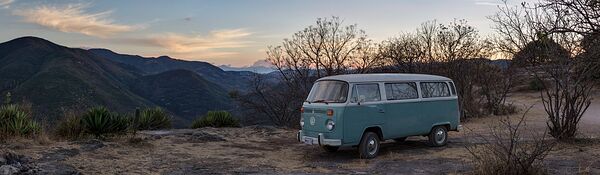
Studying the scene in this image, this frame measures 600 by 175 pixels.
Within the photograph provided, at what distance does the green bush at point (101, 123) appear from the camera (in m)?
12.5

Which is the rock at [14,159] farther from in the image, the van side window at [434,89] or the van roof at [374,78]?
the van side window at [434,89]

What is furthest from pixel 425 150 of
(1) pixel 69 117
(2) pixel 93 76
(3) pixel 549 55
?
(2) pixel 93 76

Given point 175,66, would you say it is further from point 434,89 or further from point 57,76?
point 434,89

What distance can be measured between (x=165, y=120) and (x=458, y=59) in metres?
12.7

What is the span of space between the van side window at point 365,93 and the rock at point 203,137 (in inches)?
203

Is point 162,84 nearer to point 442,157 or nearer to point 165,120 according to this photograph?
point 165,120

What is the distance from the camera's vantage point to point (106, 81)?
7550 cm

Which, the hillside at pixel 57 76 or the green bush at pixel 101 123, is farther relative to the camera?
the hillside at pixel 57 76

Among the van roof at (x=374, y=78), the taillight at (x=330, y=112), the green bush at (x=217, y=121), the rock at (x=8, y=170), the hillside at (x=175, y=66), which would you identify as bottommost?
the rock at (x=8, y=170)

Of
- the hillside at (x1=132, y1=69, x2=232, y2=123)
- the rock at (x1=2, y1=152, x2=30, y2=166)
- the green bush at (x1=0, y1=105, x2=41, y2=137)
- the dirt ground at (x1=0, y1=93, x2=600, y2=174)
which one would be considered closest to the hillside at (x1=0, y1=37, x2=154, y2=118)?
the hillside at (x1=132, y1=69, x2=232, y2=123)

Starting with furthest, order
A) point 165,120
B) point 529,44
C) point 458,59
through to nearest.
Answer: point 458,59
point 165,120
point 529,44

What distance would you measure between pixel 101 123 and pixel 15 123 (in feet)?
6.11

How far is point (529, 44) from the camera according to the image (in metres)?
14.2

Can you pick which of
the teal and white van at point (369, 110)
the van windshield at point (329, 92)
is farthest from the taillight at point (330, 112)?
the van windshield at point (329, 92)
